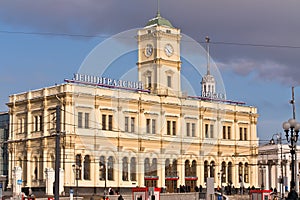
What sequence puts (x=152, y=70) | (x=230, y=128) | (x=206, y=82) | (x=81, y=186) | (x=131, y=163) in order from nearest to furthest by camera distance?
(x=81, y=186) → (x=131, y=163) → (x=152, y=70) → (x=230, y=128) → (x=206, y=82)

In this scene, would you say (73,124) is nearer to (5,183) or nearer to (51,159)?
(51,159)

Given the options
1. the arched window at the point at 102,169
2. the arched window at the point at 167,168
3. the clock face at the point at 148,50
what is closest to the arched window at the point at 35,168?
the arched window at the point at 102,169

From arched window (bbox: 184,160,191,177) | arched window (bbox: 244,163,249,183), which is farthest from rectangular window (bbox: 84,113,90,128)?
arched window (bbox: 244,163,249,183)

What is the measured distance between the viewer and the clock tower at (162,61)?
77.8 meters

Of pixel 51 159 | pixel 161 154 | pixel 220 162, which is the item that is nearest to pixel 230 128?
pixel 220 162

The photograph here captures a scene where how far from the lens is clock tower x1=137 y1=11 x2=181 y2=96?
7781 centimetres

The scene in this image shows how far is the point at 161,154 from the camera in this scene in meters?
78.7

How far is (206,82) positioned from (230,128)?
16.5m

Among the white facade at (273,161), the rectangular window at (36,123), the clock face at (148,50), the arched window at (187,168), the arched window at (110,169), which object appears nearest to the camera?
the arched window at (110,169)

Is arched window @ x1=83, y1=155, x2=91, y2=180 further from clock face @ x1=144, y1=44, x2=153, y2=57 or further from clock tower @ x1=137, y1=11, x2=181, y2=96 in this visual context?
clock face @ x1=144, y1=44, x2=153, y2=57

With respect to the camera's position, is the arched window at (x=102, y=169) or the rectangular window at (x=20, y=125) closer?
the arched window at (x=102, y=169)

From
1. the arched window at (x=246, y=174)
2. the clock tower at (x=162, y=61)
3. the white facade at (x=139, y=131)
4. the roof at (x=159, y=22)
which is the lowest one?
the arched window at (x=246, y=174)

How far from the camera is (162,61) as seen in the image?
8169 cm

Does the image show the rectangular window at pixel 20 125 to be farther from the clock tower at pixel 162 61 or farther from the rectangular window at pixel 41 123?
the clock tower at pixel 162 61
